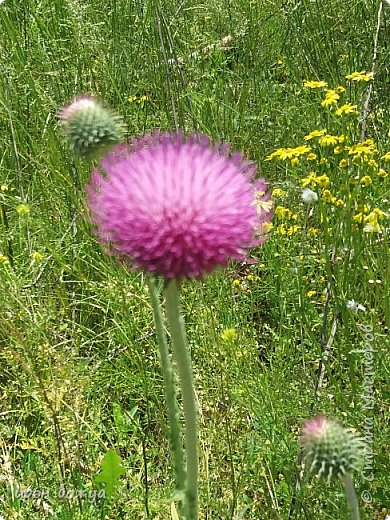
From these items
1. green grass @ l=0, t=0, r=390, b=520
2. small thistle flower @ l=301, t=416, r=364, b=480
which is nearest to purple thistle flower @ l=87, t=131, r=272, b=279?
green grass @ l=0, t=0, r=390, b=520

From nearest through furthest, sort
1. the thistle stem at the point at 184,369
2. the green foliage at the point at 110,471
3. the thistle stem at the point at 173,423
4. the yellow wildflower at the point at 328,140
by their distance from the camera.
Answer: the thistle stem at the point at 184,369, the thistle stem at the point at 173,423, the green foliage at the point at 110,471, the yellow wildflower at the point at 328,140

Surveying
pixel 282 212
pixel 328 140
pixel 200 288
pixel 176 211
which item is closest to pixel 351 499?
pixel 176 211

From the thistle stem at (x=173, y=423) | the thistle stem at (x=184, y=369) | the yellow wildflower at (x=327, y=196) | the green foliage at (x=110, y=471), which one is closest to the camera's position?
the thistle stem at (x=184, y=369)

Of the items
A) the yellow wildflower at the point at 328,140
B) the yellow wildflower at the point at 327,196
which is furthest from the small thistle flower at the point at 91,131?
the yellow wildflower at the point at 328,140

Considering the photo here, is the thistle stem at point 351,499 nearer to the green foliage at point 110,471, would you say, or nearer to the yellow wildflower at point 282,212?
the green foliage at point 110,471

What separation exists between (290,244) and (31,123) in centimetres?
123

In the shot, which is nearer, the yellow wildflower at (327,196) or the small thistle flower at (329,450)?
the small thistle flower at (329,450)

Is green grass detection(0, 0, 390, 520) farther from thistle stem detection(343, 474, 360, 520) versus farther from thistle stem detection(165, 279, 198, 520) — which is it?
thistle stem detection(165, 279, 198, 520)

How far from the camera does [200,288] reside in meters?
2.09

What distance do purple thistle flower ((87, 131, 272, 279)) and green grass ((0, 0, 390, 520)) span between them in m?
0.33

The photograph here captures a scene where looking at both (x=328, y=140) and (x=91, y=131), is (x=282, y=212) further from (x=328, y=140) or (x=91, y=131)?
(x=91, y=131)

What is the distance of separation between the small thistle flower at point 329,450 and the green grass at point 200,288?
0.21 metres

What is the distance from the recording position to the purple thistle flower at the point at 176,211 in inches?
42.1

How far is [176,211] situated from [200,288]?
1.02 metres
